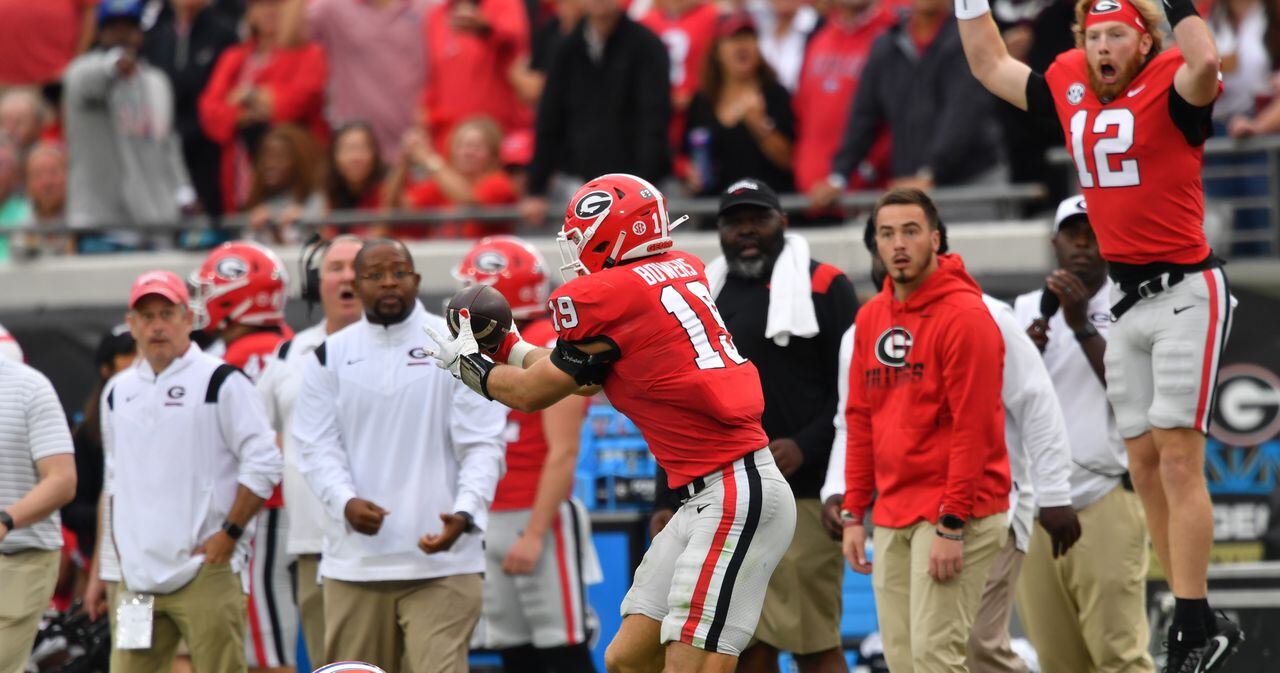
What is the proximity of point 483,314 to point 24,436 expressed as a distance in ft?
8.76

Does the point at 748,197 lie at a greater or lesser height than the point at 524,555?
greater

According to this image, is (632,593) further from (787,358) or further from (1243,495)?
(1243,495)

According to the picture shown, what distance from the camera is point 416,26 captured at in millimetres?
12664

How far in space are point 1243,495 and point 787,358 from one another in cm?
315

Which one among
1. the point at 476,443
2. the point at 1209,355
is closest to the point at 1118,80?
the point at 1209,355

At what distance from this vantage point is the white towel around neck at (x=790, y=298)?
7.71 meters

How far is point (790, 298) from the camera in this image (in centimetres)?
776

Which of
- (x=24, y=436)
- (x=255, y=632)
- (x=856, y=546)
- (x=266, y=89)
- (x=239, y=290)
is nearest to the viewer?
(x=856, y=546)

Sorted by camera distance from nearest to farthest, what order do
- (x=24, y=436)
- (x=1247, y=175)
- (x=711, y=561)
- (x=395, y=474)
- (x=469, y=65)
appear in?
1. (x=711, y=561)
2. (x=395, y=474)
3. (x=24, y=436)
4. (x=1247, y=175)
5. (x=469, y=65)

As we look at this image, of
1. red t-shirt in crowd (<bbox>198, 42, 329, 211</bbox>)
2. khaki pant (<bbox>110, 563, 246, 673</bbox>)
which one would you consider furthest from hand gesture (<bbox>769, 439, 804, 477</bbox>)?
red t-shirt in crowd (<bbox>198, 42, 329, 211</bbox>)

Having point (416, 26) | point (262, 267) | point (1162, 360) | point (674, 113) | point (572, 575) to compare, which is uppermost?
point (416, 26)

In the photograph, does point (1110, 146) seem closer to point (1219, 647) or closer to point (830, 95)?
point (1219, 647)

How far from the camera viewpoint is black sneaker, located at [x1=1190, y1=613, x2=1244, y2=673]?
682 centimetres

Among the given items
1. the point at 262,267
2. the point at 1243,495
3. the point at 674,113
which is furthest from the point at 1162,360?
the point at 674,113
